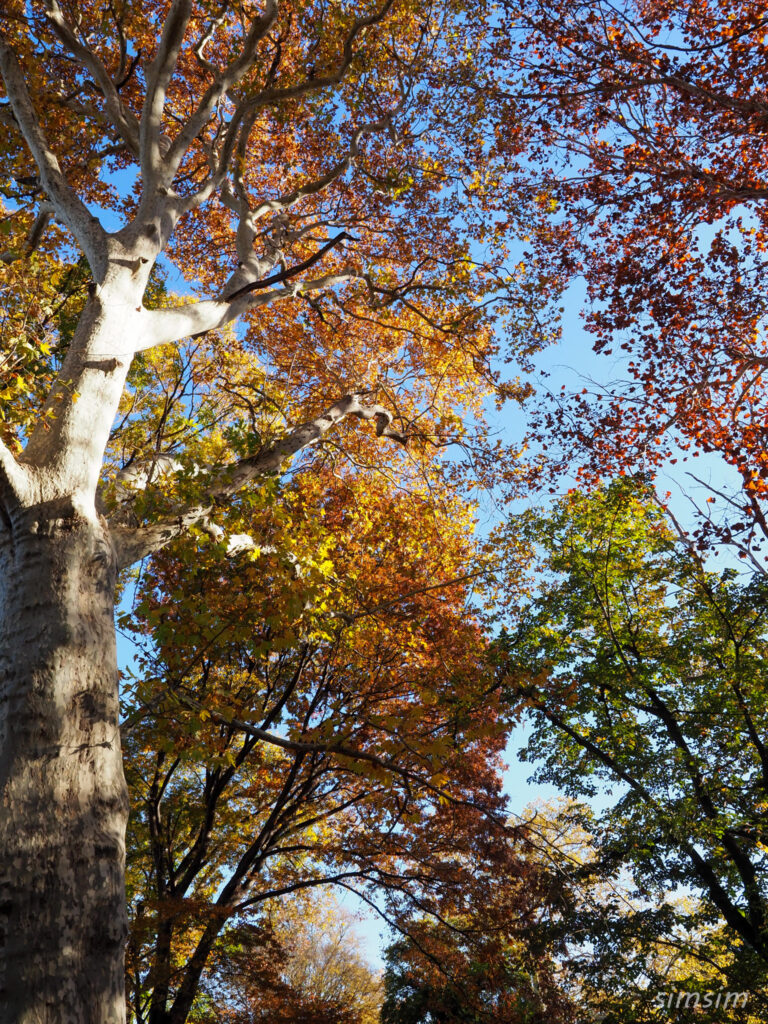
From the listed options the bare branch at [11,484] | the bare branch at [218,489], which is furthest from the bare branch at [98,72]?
the bare branch at [11,484]

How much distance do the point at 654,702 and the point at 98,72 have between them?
483 inches

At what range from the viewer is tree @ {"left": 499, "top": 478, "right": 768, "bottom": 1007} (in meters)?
9.64

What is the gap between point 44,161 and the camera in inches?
221

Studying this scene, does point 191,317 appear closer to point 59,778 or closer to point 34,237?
point 34,237

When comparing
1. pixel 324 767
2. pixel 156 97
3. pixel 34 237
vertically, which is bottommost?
pixel 324 767

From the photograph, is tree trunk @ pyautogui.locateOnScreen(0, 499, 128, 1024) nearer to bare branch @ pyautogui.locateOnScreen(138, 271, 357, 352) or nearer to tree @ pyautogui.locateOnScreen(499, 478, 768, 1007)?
bare branch @ pyautogui.locateOnScreen(138, 271, 357, 352)

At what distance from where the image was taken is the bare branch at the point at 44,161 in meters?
5.41

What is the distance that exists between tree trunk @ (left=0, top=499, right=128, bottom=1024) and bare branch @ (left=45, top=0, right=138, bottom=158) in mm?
5086

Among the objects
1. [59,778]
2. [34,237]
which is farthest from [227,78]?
[59,778]

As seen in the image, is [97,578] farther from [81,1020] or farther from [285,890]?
[285,890]

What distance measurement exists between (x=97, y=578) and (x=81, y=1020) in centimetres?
204

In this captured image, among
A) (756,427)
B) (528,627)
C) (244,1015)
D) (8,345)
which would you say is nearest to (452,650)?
(528,627)

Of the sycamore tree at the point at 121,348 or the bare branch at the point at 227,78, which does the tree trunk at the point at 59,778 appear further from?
the bare branch at the point at 227,78

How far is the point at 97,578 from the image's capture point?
3.57m
